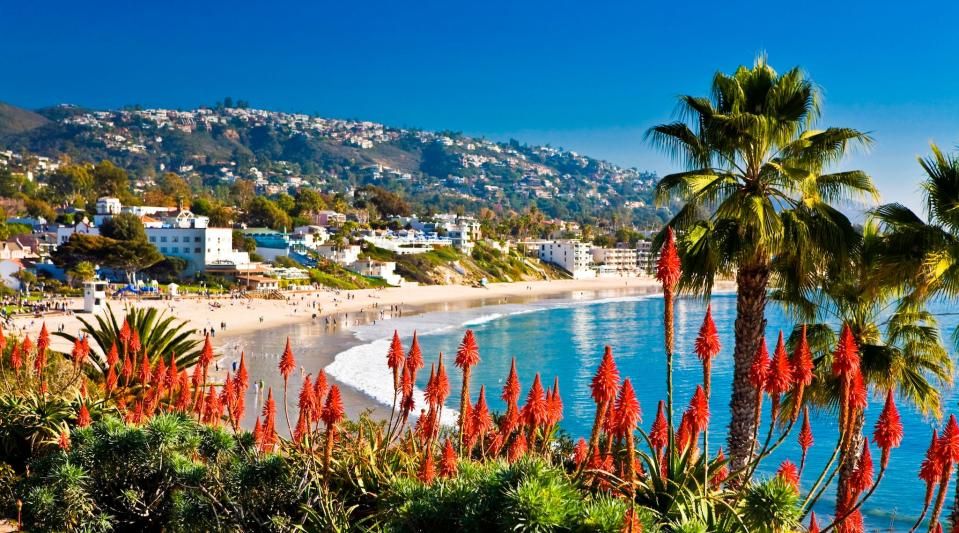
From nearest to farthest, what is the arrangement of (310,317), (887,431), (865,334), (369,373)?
(887,431), (865,334), (369,373), (310,317)

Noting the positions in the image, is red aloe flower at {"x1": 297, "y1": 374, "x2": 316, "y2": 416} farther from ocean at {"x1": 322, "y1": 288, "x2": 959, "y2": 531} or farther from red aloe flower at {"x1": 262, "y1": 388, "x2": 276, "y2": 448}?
ocean at {"x1": 322, "y1": 288, "x2": 959, "y2": 531}

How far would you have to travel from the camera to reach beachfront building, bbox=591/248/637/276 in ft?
498

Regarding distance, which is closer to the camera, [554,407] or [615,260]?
[554,407]

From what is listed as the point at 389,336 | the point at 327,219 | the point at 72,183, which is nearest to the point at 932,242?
the point at 389,336

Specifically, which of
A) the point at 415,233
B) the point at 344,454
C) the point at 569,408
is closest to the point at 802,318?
the point at 344,454

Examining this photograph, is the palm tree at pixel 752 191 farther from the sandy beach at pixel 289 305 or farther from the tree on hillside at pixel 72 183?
the tree on hillside at pixel 72 183

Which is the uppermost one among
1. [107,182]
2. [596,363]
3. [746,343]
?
[107,182]

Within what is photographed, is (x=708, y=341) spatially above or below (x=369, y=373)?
above

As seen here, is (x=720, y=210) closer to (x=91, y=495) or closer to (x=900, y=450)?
(x=91, y=495)

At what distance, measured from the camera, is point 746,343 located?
9.57 metres

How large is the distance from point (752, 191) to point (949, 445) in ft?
14.7

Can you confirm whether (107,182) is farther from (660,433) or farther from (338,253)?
(660,433)

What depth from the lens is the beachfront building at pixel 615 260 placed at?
15176cm

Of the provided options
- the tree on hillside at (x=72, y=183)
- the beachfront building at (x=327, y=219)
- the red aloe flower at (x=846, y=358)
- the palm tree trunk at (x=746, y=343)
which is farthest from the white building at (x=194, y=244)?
the red aloe flower at (x=846, y=358)
